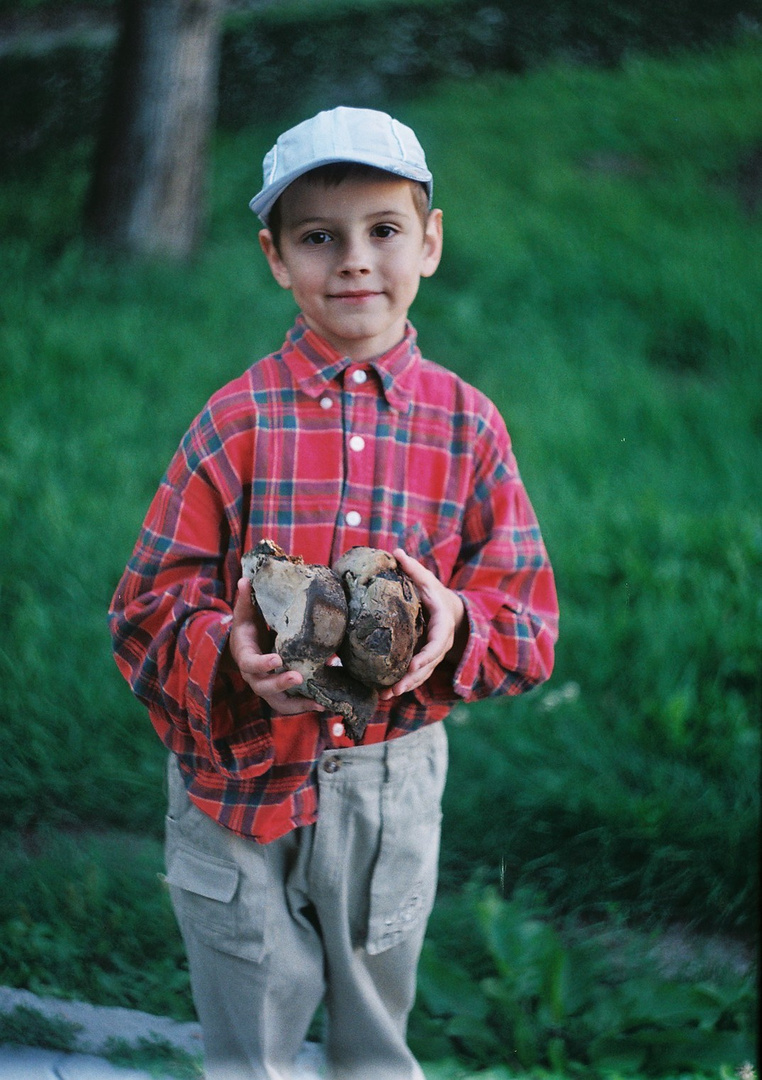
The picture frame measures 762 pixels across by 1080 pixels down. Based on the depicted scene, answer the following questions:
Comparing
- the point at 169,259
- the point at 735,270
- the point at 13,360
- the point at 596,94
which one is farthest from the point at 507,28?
the point at 13,360

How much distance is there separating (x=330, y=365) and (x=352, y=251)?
180mm

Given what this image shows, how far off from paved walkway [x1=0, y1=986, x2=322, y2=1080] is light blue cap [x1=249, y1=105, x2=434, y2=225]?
64.4 inches

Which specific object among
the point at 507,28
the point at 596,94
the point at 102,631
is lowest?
the point at 102,631

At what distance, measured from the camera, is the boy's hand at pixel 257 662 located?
1.43m

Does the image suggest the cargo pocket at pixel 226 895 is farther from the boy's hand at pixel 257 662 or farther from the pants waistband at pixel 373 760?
the boy's hand at pixel 257 662

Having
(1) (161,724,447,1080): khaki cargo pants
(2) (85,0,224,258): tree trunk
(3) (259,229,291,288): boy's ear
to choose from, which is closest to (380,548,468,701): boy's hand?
(1) (161,724,447,1080): khaki cargo pants

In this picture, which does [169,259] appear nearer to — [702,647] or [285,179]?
[702,647]

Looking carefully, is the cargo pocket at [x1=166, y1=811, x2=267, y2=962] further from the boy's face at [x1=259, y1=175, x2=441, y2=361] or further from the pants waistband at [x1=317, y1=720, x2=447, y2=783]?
the boy's face at [x1=259, y1=175, x2=441, y2=361]

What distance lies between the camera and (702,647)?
3.25 meters

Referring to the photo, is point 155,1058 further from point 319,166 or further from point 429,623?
point 319,166

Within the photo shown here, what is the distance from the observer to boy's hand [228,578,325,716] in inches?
56.2

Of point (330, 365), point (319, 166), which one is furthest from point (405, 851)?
point (319, 166)

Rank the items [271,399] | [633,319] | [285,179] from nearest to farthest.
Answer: [285,179] < [271,399] < [633,319]

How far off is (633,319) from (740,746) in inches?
104
